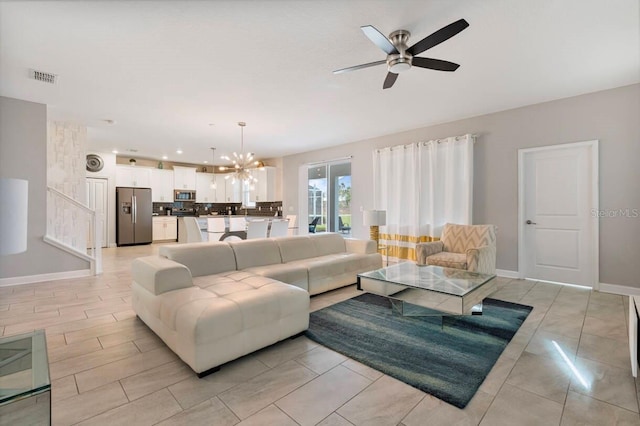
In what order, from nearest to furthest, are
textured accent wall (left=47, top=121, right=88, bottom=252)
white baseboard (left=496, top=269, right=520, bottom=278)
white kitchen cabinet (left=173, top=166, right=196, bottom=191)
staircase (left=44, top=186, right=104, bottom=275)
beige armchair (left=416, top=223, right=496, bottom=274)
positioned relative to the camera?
beige armchair (left=416, top=223, right=496, bottom=274) → white baseboard (left=496, top=269, right=520, bottom=278) → staircase (left=44, top=186, right=104, bottom=275) → textured accent wall (left=47, top=121, right=88, bottom=252) → white kitchen cabinet (left=173, top=166, right=196, bottom=191)

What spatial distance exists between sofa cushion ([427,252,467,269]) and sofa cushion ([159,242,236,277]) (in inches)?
105

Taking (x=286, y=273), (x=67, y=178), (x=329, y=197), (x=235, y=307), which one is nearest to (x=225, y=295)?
(x=235, y=307)

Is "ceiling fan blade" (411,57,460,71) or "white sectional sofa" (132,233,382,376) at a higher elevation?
"ceiling fan blade" (411,57,460,71)

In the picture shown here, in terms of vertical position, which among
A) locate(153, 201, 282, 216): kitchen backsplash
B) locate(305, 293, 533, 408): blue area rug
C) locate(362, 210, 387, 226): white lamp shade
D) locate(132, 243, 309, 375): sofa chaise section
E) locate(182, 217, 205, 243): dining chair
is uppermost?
locate(153, 201, 282, 216): kitchen backsplash

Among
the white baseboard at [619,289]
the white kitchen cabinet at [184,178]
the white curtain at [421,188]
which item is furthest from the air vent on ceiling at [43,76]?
the white baseboard at [619,289]

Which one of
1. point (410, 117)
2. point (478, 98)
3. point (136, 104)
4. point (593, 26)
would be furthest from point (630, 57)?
point (136, 104)

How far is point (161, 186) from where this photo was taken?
363 inches

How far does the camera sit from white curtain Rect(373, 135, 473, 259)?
503 cm

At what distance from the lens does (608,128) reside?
388cm

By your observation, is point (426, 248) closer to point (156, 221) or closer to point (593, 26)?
point (593, 26)

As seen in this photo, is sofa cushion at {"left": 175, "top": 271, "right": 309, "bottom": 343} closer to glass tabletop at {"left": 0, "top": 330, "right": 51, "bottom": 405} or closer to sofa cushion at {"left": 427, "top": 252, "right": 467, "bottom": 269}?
glass tabletop at {"left": 0, "top": 330, "right": 51, "bottom": 405}

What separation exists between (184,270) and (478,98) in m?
4.39

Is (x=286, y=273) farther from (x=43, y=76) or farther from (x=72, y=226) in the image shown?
(x=72, y=226)

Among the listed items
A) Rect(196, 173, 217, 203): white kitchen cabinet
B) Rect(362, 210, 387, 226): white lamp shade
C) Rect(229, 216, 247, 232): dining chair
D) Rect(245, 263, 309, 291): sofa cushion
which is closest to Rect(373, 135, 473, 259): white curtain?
Rect(362, 210, 387, 226): white lamp shade
